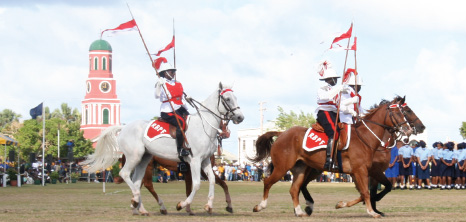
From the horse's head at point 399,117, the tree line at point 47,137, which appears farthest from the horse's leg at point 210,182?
the tree line at point 47,137

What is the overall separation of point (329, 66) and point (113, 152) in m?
5.32

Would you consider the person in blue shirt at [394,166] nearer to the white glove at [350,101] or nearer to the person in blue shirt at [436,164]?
the person in blue shirt at [436,164]

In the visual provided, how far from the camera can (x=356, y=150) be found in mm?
16688

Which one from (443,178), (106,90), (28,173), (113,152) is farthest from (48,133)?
(113,152)

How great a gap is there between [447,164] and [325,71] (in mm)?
19960

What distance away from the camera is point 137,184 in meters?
18.2

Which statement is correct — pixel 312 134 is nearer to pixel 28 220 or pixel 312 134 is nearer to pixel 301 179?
pixel 301 179

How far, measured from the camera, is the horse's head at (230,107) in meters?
17.3

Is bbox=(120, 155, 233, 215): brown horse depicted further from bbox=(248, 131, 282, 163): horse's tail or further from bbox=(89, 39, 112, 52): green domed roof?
bbox=(89, 39, 112, 52): green domed roof

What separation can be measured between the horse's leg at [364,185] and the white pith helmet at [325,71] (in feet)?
6.58

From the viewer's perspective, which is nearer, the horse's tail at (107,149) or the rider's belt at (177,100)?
the rider's belt at (177,100)

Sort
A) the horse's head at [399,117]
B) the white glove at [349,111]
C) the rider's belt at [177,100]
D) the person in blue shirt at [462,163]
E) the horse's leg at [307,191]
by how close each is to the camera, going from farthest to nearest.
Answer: the person in blue shirt at [462,163], the rider's belt at [177,100], the horse's leg at [307,191], the white glove at [349,111], the horse's head at [399,117]

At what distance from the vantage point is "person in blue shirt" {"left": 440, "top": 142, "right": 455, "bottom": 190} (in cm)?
3600

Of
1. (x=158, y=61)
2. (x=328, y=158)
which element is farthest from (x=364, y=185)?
(x=158, y=61)
